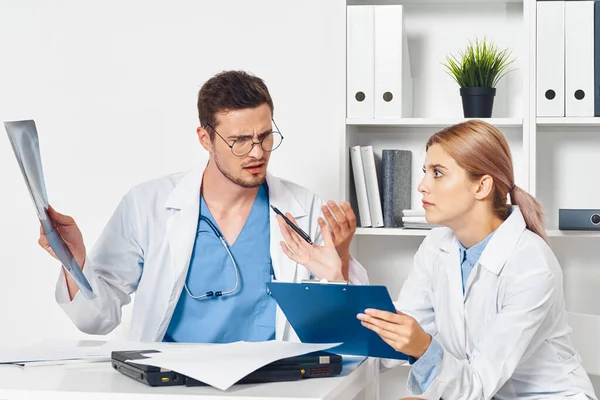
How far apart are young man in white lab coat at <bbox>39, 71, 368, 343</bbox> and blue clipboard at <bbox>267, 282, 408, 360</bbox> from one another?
0.38m

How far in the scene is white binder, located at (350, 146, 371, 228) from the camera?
2.70m

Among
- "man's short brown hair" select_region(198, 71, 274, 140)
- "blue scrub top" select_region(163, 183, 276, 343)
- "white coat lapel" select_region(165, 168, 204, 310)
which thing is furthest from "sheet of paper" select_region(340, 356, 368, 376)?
"man's short brown hair" select_region(198, 71, 274, 140)

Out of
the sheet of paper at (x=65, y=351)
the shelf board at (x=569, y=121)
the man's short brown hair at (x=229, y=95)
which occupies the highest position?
the man's short brown hair at (x=229, y=95)

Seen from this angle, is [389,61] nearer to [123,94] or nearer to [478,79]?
[478,79]

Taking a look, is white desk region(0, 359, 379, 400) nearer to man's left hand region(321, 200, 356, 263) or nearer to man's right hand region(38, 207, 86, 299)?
man's right hand region(38, 207, 86, 299)

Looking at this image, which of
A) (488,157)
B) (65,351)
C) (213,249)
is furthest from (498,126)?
(65,351)

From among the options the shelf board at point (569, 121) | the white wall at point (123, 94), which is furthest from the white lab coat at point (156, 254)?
the shelf board at point (569, 121)

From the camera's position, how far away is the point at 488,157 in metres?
1.91

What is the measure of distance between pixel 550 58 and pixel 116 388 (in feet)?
5.92

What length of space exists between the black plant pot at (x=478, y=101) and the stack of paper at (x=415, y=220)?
36 centimetres

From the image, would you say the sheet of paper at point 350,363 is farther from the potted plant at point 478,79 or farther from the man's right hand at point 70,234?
the potted plant at point 478,79

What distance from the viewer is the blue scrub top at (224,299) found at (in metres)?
2.13

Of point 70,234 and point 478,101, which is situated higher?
point 478,101

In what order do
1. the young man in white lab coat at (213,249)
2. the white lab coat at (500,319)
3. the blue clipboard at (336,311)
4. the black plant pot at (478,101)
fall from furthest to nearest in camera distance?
1. the black plant pot at (478,101)
2. the young man in white lab coat at (213,249)
3. the white lab coat at (500,319)
4. the blue clipboard at (336,311)
